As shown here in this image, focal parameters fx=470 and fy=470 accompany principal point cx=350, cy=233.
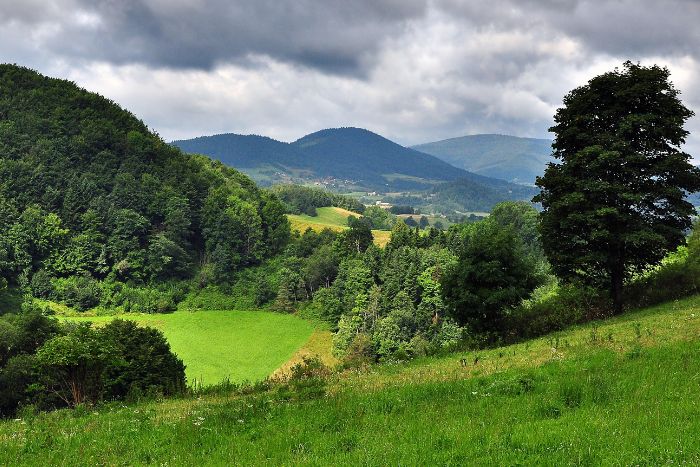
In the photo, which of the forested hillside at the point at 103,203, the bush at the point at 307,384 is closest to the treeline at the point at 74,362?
the bush at the point at 307,384

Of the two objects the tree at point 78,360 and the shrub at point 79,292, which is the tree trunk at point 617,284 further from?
the shrub at point 79,292

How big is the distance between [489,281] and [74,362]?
25815 millimetres

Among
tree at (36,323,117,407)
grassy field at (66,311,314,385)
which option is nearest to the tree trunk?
tree at (36,323,117,407)

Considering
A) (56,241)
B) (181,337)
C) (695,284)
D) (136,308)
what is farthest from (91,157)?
(695,284)

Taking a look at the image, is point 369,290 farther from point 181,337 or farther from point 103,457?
point 103,457

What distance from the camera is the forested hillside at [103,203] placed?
113 m

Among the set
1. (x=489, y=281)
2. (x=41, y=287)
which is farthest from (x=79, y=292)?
(x=489, y=281)

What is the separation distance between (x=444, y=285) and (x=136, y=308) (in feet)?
299

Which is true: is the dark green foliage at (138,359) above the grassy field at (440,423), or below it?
below

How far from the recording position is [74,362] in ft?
92.3

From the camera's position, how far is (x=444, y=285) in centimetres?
3203

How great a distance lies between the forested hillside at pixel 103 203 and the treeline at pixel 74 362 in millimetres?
56671

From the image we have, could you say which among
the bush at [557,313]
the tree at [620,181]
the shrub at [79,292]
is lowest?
the shrub at [79,292]

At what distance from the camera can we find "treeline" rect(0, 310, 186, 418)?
29.0 m
